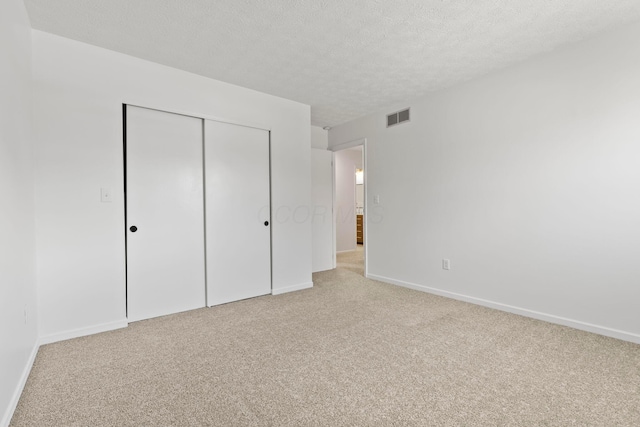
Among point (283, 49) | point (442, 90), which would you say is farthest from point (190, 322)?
point (442, 90)

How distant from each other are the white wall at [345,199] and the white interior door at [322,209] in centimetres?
141

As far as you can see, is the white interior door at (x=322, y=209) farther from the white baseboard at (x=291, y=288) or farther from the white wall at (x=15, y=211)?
the white wall at (x=15, y=211)

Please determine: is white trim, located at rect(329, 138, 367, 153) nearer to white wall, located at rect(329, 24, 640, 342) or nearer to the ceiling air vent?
the ceiling air vent

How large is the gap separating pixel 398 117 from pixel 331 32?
1.95 metres

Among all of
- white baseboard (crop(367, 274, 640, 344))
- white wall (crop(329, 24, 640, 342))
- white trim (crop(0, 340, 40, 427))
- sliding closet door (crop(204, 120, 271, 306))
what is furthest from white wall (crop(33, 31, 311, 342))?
white baseboard (crop(367, 274, 640, 344))

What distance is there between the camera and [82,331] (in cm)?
257

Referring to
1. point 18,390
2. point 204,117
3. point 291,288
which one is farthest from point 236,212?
point 18,390

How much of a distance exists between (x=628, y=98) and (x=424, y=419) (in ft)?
9.33

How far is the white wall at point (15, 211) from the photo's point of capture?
157 cm

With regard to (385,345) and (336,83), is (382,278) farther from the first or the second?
(336,83)

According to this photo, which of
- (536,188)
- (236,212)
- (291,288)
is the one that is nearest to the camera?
(536,188)

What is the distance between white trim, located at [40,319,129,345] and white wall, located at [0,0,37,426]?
0.24 meters

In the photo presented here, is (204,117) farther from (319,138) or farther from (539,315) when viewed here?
(539,315)

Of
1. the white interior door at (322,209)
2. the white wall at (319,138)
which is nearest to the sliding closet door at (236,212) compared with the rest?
the white interior door at (322,209)
